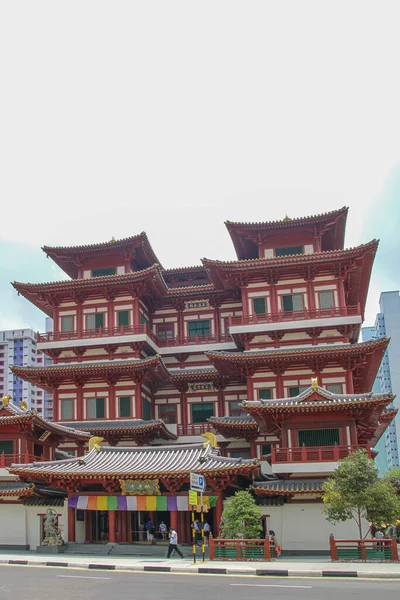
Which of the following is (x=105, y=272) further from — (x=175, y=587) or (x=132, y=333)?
(x=175, y=587)

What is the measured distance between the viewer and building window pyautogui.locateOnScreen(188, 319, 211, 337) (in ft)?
166

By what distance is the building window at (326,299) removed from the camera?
4334 centimetres

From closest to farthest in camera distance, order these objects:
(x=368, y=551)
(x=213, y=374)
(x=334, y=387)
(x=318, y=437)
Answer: (x=368, y=551) → (x=318, y=437) → (x=334, y=387) → (x=213, y=374)

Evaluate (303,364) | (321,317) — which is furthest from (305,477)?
(321,317)

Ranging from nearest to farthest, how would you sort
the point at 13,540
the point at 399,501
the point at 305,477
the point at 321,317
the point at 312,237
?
the point at 399,501
the point at 305,477
the point at 13,540
the point at 321,317
the point at 312,237

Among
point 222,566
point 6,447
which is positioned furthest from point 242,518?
point 6,447

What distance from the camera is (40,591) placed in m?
18.4

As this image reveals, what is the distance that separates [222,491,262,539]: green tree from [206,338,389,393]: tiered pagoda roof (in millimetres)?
12649

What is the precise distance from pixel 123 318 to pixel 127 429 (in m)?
9.47

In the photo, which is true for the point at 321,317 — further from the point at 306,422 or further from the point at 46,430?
the point at 46,430

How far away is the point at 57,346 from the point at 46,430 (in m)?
9.72

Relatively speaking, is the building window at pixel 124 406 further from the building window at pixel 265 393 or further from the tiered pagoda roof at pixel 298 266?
the tiered pagoda roof at pixel 298 266

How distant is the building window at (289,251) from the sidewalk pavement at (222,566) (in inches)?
903

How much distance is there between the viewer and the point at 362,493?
26391 millimetres
